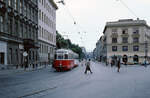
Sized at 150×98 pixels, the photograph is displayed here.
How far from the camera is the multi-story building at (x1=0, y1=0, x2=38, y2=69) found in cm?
2869

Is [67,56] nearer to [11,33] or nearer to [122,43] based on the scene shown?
[11,33]

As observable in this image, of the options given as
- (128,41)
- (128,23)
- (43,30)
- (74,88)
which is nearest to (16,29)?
(43,30)

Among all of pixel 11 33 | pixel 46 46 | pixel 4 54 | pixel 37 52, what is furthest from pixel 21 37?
pixel 46 46

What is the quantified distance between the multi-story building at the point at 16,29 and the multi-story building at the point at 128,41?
38.5 m

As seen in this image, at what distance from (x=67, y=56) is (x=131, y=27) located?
50.6 m

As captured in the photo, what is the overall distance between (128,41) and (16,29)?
49.3 metres

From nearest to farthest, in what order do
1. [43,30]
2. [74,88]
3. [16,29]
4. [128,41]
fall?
[74,88], [16,29], [43,30], [128,41]

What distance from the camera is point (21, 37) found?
116 feet

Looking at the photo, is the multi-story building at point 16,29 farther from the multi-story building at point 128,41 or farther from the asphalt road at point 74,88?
the multi-story building at point 128,41

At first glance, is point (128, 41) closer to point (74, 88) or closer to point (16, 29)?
point (16, 29)

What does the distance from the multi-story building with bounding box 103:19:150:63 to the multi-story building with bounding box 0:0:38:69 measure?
126ft

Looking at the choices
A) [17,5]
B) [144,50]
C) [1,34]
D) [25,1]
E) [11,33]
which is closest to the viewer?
[1,34]

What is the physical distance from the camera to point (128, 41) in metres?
73.1

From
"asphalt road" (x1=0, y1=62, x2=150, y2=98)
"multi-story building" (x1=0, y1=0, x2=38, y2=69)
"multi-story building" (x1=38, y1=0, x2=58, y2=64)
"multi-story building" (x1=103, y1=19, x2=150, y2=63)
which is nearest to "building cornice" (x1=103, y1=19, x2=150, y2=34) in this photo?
"multi-story building" (x1=103, y1=19, x2=150, y2=63)
